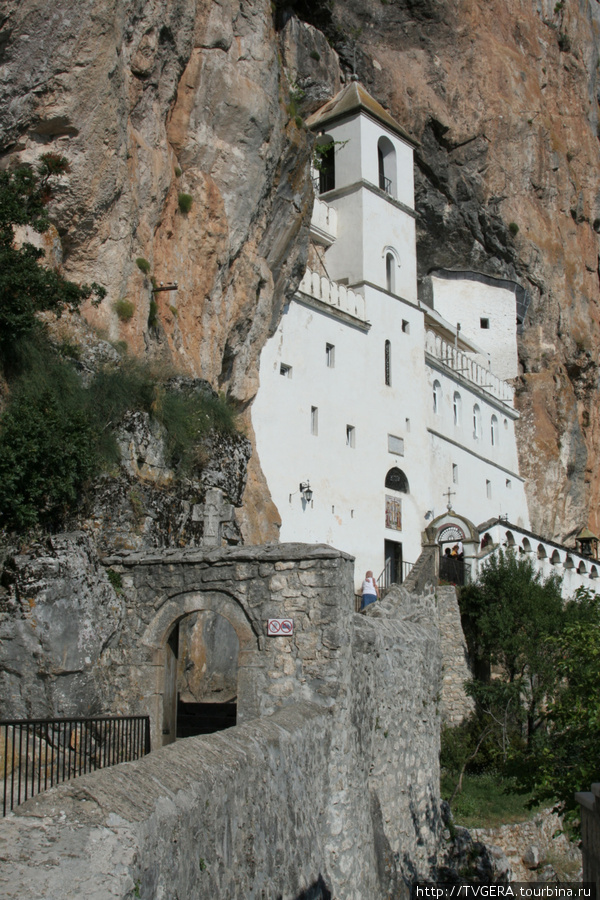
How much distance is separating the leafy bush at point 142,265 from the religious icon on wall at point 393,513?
13.6m

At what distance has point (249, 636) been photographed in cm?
1133

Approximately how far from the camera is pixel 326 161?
32750 mm

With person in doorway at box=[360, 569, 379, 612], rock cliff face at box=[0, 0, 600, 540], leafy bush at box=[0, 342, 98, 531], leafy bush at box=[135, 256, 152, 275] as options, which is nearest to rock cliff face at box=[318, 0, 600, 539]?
rock cliff face at box=[0, 0, 600, 540]

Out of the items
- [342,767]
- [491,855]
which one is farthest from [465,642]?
[342,767]

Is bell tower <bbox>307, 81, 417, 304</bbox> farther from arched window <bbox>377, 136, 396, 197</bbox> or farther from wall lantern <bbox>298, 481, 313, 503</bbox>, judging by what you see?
wall lantern <bbox>298, 481, 313, 503</bbox>

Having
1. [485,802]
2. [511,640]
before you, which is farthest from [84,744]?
[511,640]

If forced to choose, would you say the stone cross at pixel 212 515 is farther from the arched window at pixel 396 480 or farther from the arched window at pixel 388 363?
the arched window at pixel 388 363

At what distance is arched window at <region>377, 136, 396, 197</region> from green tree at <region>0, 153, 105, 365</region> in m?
19.2

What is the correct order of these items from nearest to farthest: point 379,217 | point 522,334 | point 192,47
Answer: point 192,47
point 379,217
point 522,334

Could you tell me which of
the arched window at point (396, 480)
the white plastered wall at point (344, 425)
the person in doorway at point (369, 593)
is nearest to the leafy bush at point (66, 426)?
the person in doorway at point (369, 593)

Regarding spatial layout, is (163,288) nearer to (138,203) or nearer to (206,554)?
(138,203)

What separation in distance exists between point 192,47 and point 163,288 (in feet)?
20.0

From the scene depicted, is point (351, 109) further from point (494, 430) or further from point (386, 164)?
point (494, 430)

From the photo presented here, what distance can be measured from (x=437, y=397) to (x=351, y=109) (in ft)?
33.9
